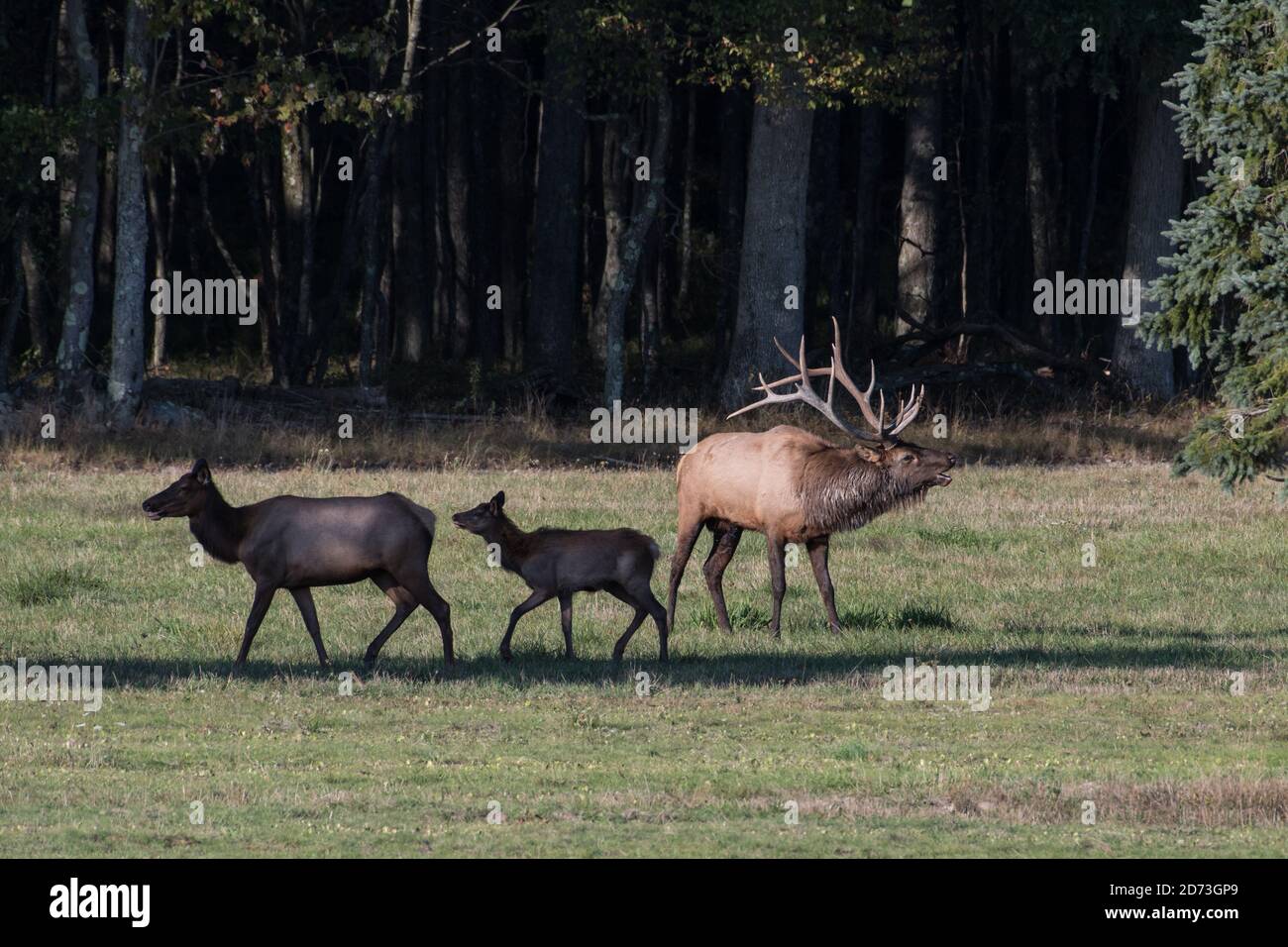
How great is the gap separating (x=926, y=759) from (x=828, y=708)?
67.9 inches

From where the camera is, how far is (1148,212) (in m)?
33.7

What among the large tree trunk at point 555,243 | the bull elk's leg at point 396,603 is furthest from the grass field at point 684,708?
the large tree trunk at point 555,243

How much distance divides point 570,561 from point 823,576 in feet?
9.26

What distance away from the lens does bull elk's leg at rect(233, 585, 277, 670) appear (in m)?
14.0

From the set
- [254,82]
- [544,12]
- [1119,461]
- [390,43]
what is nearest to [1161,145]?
[1119,461]

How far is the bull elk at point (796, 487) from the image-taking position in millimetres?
16250

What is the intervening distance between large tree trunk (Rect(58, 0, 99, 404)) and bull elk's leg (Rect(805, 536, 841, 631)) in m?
14.5

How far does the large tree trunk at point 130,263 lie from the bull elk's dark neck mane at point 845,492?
13.7 metres

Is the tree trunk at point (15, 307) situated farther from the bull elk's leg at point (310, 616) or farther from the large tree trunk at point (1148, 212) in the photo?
the bull elk's leg at point (310, 616)

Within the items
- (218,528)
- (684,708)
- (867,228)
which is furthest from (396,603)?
(867,228)

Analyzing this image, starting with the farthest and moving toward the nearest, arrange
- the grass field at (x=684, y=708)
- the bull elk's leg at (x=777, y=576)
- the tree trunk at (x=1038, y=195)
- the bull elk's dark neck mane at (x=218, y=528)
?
the tree trunk at (x=1038, y=195), the bull elk's leg at (x=777, y=576), the bull elk's dark neck mane at (x=218, y=528), the grass field at (x=684, y=708)

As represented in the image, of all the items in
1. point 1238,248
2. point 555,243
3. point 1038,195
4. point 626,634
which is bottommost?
point 626,634

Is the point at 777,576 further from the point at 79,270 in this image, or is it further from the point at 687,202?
the point at 687,202

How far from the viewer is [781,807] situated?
10055 millimetres
